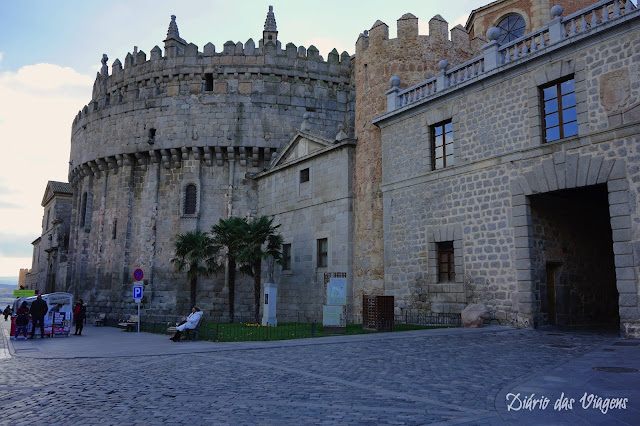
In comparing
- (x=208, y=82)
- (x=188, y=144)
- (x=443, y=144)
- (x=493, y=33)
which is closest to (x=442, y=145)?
(x=443, y=144)

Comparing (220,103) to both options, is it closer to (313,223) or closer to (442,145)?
(313,223)

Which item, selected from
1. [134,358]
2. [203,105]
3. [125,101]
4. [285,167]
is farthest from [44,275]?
[134,358]

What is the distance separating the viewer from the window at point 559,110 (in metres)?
14.0

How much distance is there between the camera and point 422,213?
59.3ft

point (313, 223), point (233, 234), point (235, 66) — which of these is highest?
point (235, 66)

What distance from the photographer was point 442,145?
1788 cm

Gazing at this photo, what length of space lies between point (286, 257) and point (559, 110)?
15.1 meters

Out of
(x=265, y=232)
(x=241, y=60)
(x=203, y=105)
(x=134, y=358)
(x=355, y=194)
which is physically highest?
(x=241, y=60)

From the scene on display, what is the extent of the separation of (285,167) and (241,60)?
29.5ft

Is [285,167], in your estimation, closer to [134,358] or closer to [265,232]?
[265,232]

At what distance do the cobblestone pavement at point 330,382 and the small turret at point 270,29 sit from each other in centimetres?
2711

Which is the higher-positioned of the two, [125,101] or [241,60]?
[241,60]

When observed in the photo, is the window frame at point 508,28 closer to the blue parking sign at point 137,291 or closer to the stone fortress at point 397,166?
the stone fortress at point 397,166

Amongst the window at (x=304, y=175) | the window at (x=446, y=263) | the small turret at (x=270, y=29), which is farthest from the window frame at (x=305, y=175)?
the small turret at (x=270, y=29)
